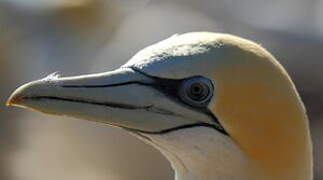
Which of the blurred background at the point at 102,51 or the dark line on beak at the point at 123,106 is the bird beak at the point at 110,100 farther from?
the blurred background at the point at 102,51

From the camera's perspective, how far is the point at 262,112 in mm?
2533

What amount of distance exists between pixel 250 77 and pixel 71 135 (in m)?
4.73

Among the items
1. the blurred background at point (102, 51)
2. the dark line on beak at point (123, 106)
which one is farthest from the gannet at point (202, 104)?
the blurred background at point (102, 51)

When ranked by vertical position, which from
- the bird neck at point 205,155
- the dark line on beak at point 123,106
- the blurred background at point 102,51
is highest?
the dark line on beak at point 123,106

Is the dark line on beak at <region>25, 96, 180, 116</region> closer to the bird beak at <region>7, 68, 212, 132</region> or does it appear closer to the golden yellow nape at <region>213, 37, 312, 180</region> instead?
the bird beak at <region>7, 68, 212, 132</region>

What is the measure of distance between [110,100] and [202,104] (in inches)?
9.8

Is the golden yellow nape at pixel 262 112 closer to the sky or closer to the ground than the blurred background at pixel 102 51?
closer to the sky

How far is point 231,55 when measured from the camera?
2531mm

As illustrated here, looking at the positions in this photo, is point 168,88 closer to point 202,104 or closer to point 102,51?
point 202,104

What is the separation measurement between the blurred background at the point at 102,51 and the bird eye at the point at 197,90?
396cm

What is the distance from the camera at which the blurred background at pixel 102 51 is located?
273 inches

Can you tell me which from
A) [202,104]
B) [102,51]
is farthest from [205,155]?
[102,51]

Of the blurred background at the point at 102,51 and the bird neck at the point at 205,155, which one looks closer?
the bird neck at the point at 205,155

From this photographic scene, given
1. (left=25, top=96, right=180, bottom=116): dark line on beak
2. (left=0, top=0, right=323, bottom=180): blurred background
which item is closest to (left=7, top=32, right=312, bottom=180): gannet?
(left=25, top=96, right=180, bottom=116): dark line on beak
